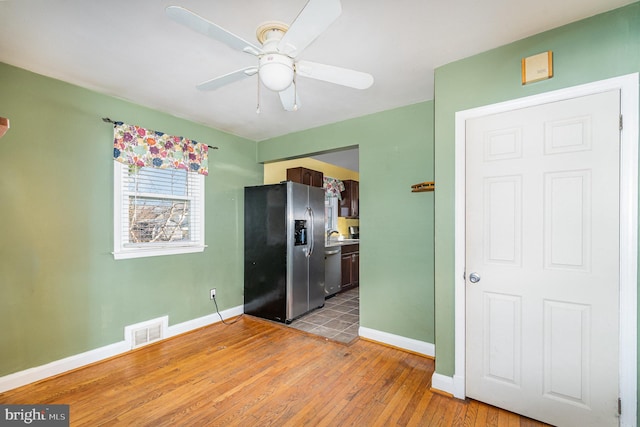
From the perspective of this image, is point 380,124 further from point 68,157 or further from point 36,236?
point 36,236

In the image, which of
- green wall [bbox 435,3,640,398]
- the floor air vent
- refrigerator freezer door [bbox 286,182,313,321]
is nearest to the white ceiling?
green wall [bbox 435,3,640,398]

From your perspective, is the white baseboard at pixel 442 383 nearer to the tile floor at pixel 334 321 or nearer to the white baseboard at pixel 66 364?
the tile floor at pixel 334 321

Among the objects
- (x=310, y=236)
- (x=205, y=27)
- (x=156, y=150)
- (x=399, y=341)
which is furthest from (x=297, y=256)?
(x=205, y=27)

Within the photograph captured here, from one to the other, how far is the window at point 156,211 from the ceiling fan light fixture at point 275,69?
2174 millimetres

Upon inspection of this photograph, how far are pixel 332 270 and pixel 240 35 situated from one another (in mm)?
3883

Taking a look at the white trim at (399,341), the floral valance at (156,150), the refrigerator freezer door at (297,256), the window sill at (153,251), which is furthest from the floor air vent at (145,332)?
the white trim at (399,341)

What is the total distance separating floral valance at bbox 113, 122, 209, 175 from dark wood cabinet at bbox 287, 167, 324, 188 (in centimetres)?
172

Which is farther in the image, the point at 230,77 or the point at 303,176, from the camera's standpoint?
the point at 303,176

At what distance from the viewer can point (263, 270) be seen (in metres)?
3.82

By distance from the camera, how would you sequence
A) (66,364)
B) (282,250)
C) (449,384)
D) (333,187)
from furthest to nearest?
1. (333,187)
2. (282,250)
3. (66,364)
4. (449,384)

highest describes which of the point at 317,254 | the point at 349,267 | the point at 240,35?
the point at 240,35

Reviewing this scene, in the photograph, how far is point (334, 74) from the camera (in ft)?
5.19

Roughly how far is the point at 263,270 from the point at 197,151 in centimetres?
172

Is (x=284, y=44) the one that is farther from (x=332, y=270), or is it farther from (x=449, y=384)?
(x=332, y=270)
